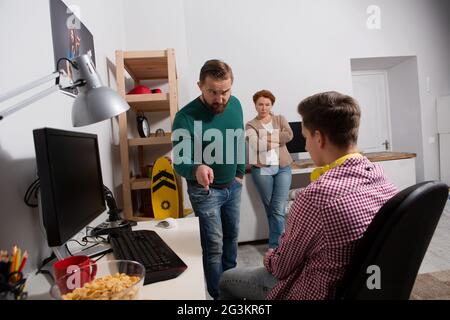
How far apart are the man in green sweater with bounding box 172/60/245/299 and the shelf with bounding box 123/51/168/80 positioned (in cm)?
84

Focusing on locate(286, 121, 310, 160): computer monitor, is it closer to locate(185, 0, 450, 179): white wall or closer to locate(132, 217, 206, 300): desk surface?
locate(185, 0, 450, 179): white wall

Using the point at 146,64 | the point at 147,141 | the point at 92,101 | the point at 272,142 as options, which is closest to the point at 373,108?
the point at 272,142

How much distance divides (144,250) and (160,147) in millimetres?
1979

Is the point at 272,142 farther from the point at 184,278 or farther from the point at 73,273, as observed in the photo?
the point at 73,273

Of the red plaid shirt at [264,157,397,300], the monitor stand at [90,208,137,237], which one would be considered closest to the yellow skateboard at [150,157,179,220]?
the monitor stand at [90,208,137,237]

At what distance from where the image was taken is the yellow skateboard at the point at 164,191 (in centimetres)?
209

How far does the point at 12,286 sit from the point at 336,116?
0.92m

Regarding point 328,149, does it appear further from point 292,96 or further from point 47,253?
point 292,96

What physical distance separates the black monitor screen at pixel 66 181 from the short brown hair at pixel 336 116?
2.53ft

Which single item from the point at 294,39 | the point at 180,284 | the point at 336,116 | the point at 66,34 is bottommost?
the point at 180,284

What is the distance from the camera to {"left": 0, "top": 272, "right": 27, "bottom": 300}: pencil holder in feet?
1.71

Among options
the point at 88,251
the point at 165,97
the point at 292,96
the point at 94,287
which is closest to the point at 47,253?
the point at 88,251

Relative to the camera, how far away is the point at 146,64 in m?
2.41
